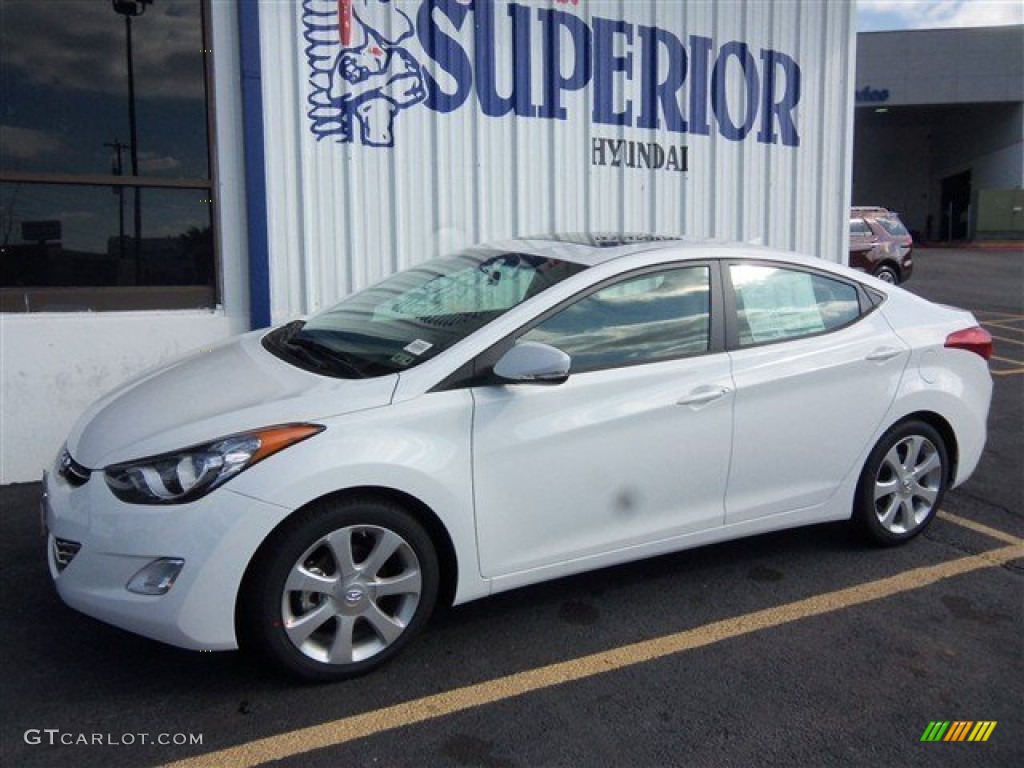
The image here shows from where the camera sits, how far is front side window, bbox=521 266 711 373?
343 cm

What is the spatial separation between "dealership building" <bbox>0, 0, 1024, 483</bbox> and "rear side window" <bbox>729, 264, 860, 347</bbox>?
9.96 ft

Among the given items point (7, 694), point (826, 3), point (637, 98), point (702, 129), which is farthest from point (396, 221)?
point (826, 3)

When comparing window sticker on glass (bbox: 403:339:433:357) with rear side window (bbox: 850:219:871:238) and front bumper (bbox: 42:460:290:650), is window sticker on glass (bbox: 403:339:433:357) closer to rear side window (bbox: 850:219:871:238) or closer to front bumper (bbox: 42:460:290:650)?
front bumper (bbox: 42:460:290:650)

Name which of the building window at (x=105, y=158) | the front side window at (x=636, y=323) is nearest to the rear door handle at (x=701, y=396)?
the front side window at (x=636, y=323)

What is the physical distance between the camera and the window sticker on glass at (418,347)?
328 centimetres

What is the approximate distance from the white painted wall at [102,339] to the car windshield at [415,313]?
188 centimetres

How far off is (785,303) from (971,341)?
3.57ft

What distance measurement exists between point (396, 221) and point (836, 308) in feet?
10.6

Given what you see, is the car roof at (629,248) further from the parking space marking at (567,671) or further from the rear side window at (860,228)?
the rear side window at (860,228)

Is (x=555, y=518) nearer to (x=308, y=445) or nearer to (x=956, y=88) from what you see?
(x=308, y=445)

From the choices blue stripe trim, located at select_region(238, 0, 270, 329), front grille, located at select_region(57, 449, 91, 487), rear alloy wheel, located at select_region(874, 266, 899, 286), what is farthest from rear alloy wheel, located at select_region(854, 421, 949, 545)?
rear alloy wheel, located at select_region(874, 266, 899, 286)

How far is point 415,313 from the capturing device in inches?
147

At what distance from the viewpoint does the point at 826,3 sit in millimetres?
8062
